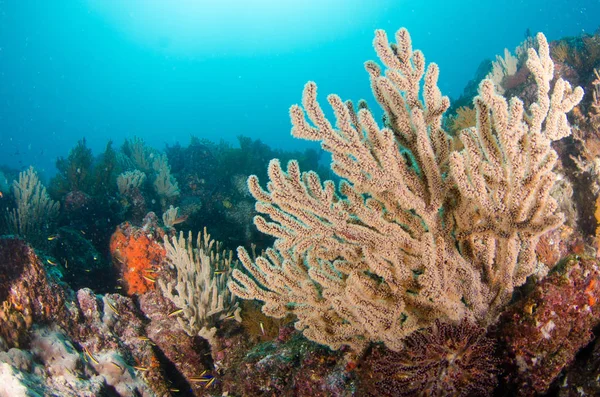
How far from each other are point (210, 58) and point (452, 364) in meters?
178

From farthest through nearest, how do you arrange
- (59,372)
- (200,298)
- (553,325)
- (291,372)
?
(200,298), (59,372), (291,372), (553,325)

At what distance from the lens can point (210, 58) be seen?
160 m

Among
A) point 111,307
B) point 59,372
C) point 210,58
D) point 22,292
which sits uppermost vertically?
point 210,58

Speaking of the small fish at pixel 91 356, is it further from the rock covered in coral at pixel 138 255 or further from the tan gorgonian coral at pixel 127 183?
the tan gorgonian coral at pixel 127 183

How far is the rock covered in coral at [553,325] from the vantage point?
2404 mm

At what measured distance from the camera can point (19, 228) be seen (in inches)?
299

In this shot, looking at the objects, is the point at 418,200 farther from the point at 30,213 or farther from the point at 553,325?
the point at 30,213

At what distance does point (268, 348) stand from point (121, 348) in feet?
7.66

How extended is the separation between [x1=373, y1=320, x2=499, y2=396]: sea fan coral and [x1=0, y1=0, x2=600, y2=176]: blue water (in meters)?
101

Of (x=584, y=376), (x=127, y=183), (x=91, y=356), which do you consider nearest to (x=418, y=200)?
(x=584, y=376)

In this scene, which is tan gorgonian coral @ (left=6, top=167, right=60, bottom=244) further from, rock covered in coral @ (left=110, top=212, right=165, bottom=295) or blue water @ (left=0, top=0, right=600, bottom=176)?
blue water @ (left=0, top=0, right=600, bottom=176)

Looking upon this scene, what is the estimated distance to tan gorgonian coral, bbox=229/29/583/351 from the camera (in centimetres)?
221

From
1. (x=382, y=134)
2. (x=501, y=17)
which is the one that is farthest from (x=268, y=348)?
(x=501, y=17)

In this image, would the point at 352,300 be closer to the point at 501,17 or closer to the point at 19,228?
the point at 19,228
